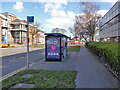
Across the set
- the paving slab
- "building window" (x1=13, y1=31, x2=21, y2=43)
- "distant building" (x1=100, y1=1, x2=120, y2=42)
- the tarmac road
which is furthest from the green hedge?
"building window" (x1=13, y1=31, x2=21, y2=43)

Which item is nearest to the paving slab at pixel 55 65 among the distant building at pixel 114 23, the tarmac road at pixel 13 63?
the tarmac road at pixel 13 63

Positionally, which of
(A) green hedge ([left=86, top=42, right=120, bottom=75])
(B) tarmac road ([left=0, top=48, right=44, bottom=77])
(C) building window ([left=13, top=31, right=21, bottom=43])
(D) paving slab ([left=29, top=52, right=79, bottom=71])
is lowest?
(B) tarmac road ([left=0, top=48, right=44, bottom=77])

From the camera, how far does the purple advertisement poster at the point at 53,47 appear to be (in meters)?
10.4

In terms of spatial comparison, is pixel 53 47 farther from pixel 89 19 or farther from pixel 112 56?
pixel 89 19

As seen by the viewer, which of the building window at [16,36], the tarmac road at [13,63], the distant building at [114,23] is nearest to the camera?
the tarmac road at [13,63]

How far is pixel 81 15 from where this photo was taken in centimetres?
3441

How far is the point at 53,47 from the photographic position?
10523mm

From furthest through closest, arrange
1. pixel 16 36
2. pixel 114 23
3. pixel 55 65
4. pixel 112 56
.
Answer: pixel 16 36 < pixel 114 23 < pixel 55 65 < pixel 112 56

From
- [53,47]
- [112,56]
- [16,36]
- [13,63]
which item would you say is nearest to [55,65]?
[53,47]

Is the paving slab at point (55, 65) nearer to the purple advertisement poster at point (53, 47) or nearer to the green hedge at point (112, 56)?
the purple advertisement poster at point (53, 47)

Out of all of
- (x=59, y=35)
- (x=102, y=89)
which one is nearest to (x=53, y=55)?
(x=59, y=35)

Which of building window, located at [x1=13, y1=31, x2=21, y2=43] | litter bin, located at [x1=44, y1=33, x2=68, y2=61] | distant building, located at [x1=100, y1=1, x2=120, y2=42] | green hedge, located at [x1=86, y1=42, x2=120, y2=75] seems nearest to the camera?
green hedge, located at [x1=86, y1=42, x2=120, y2=75]

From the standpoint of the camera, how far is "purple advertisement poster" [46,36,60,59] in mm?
10414

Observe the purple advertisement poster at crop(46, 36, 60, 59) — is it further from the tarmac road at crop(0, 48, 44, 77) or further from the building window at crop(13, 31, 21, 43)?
the building window at crop(13, 31, 21, 43)
